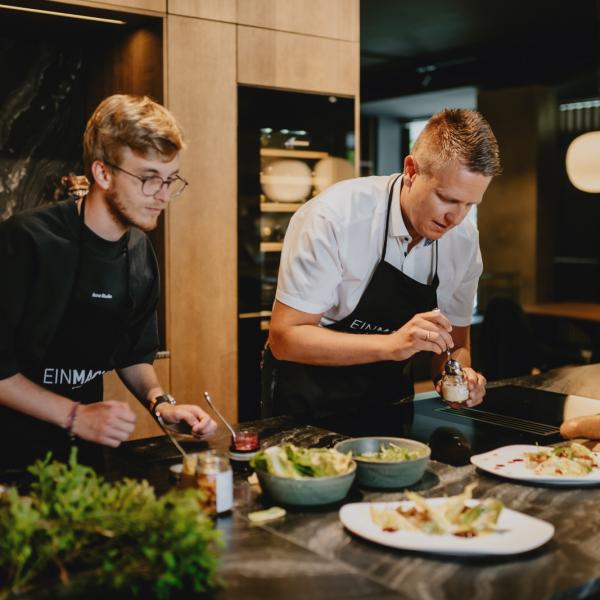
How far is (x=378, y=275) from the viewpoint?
2.64 metres

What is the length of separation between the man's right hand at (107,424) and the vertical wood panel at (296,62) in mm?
2583

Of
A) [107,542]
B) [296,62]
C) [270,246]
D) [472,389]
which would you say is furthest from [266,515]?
[296,62]

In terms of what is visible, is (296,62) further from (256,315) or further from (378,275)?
(378,275)

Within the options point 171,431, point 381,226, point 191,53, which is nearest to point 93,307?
point 171,431

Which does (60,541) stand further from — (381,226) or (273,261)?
(273,261)

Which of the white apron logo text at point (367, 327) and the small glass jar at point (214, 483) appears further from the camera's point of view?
the white apron logo text at point (367, 327)

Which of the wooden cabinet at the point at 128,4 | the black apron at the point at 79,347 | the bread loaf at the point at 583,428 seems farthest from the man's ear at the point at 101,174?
the wooden cabinet at the point at 128,4

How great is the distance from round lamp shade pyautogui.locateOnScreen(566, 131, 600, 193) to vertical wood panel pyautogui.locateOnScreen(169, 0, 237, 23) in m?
2.30

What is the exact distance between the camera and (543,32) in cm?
787

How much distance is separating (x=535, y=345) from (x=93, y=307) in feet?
14.1

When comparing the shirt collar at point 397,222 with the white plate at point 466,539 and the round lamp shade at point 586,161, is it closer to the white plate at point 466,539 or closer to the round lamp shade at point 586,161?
the white plate at point 466,539

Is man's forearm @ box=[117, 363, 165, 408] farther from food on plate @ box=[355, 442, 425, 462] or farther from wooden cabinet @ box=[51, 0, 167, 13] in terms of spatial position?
wooden cabinet @ box=[51, 0, 167, 13]

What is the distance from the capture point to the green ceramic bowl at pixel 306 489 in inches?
65.3

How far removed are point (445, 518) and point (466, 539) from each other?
7 cm
